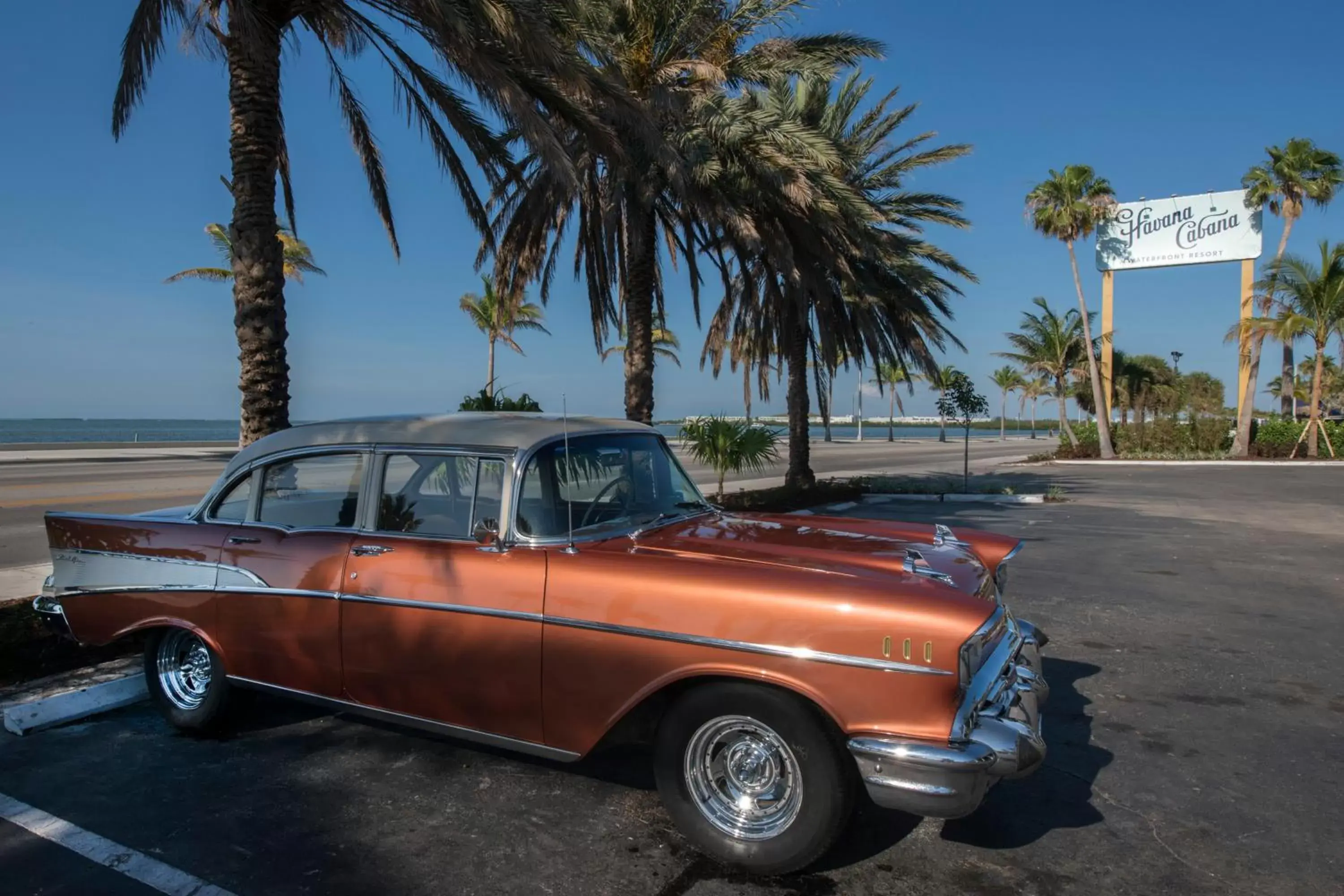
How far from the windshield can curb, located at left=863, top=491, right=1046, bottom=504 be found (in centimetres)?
1256

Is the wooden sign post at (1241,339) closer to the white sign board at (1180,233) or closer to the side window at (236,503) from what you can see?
the white sign board at (1180,233)

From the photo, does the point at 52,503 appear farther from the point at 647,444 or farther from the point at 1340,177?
the point at 1340,177

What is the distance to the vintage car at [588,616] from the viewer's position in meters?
2.80

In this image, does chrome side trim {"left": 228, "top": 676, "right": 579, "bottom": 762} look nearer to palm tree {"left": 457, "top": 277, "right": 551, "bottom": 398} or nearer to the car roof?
the car roof

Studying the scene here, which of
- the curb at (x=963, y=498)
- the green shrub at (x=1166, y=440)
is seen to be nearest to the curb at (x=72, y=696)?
the curb at (x=963, y=498)

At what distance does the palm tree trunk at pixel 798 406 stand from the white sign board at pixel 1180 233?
25.3 meters

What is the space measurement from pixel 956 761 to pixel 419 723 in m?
2.20

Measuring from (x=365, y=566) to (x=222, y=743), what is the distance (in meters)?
1.43

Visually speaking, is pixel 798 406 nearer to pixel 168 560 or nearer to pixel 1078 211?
pixel 168 560

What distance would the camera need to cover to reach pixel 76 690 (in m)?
4.61

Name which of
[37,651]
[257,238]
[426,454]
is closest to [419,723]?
[426,454]

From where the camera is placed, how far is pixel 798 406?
16.2 metres

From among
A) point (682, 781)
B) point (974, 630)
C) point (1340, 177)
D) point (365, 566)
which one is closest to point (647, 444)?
point (365, 566)

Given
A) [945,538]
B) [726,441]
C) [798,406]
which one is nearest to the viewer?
[945,538]
